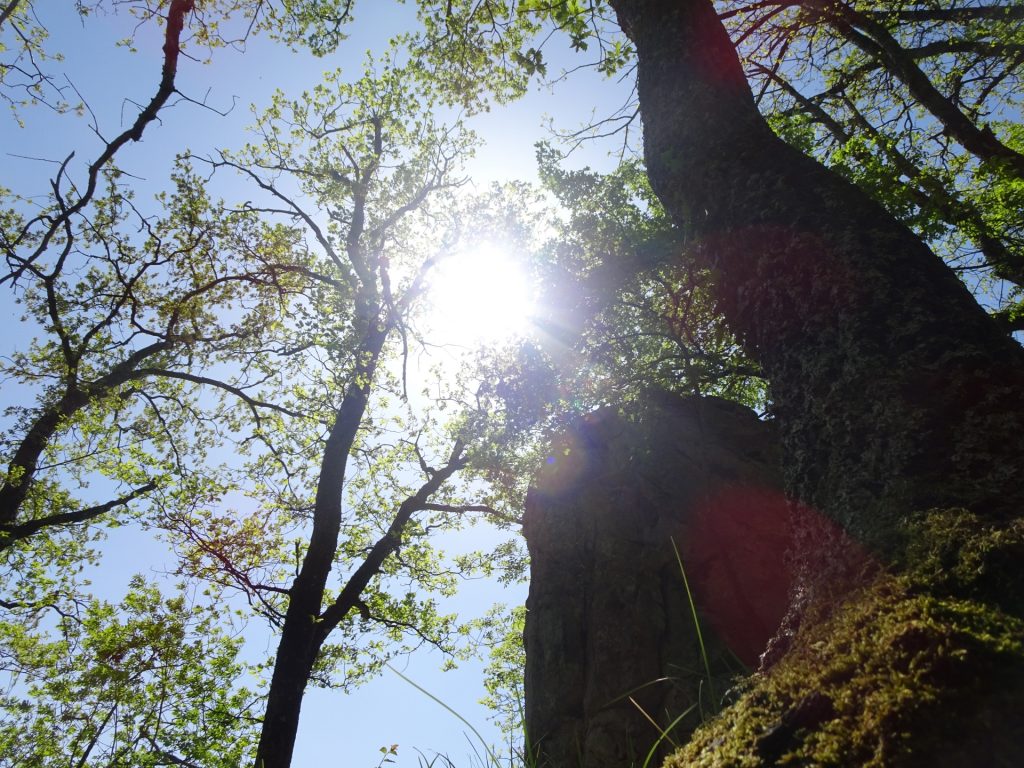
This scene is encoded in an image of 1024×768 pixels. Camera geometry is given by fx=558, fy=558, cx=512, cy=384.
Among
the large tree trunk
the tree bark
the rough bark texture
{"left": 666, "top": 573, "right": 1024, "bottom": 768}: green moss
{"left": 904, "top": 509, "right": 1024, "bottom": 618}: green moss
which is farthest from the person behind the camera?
the tree bark

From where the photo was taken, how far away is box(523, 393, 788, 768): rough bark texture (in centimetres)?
661

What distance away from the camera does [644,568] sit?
761cm

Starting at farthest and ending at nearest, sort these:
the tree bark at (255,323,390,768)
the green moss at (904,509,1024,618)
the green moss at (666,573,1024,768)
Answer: the tree bark at (255,323,390,768)
the green moss at (904,509,1024,618)
the green moss at (666,573,1024,768)

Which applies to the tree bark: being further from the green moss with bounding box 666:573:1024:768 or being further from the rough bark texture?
the green moss with bounding box 666:573:1024:768

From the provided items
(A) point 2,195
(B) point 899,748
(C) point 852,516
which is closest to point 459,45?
(C) point 852,516

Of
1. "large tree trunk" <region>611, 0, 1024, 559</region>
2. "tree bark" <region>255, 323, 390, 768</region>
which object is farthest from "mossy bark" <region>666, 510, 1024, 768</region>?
"tree bark" <region>255, 323, 390, 768</region>

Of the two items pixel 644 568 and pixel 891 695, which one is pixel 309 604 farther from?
pixel 891 695

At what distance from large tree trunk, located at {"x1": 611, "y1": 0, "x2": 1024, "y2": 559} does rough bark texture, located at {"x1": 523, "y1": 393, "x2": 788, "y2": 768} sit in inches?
169

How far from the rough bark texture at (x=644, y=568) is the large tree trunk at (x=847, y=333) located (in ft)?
14.0

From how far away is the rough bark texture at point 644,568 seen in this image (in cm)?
661

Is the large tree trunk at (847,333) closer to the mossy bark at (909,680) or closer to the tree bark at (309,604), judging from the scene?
the mossy bark at (909,680)

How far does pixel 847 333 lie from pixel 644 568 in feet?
20.3

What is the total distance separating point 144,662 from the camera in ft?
51.5

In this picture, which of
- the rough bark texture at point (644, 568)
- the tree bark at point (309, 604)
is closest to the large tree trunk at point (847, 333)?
the rough bark texture at point (644, 568)
